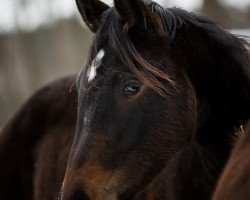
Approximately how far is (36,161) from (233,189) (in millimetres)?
2510

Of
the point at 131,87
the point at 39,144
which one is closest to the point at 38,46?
the point at 39,144

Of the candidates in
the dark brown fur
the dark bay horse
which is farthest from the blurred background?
the dark bay horse

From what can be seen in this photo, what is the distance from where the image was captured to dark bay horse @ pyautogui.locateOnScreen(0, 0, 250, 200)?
125 inches

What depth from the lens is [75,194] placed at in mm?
3070

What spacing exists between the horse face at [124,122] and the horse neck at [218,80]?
0.12m

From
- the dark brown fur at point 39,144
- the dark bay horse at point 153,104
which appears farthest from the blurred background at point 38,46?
the dark bay horse at point 153,104

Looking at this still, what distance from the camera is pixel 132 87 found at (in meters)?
3.27

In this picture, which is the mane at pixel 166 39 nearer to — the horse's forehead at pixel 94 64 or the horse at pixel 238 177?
the horse's forehead at pixel 94 64

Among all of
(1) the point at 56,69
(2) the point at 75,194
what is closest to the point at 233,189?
(2) the point at 75,194

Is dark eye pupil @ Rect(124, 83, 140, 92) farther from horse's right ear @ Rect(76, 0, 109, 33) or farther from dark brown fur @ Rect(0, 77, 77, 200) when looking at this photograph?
dark brown fur @ Rect(0, 77, 77, 200)

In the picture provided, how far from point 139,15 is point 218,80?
0.58m

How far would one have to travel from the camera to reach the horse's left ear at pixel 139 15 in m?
3.27

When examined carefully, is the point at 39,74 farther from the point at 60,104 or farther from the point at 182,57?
the point at 182,57

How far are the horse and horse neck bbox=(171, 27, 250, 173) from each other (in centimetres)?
57
